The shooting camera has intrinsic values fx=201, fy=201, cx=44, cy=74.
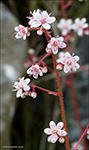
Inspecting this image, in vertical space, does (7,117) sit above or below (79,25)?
below

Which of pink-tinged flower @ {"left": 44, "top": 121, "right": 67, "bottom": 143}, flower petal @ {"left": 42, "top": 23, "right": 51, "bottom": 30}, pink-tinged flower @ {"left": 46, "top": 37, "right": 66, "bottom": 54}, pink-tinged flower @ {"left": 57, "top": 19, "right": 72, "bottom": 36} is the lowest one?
pink-tinged flower @ {"left": 44, "top": 121, "right": 67, "bottom": 143}

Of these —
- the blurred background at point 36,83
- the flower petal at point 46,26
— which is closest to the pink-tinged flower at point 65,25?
the blurred background at point 36,83

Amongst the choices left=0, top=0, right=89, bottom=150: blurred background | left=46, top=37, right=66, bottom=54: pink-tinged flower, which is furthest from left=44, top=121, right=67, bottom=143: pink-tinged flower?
left=0, top=0, right=89, bottom=150: blurred background

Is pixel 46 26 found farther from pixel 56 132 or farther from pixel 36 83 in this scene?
pixel 36 83

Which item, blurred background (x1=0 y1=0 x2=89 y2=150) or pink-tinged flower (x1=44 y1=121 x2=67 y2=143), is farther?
blurred background (x1=0 y1=0 x2=89 y2=150)

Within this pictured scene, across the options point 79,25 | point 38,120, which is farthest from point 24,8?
point 38,120

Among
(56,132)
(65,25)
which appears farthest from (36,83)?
(56,132)

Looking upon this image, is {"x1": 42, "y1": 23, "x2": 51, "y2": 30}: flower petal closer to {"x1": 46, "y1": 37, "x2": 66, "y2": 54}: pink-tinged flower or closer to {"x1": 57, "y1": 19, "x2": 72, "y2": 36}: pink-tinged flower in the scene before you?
{"x1": 46, "y1": 37, "x2": 66, "y2": 54}: pink-tinged flower

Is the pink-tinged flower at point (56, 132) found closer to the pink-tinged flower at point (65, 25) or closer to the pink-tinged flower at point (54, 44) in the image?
the pink-tinged flower at point (54, 44)

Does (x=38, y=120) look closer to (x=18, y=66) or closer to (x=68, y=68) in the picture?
(x=18, y=66)
